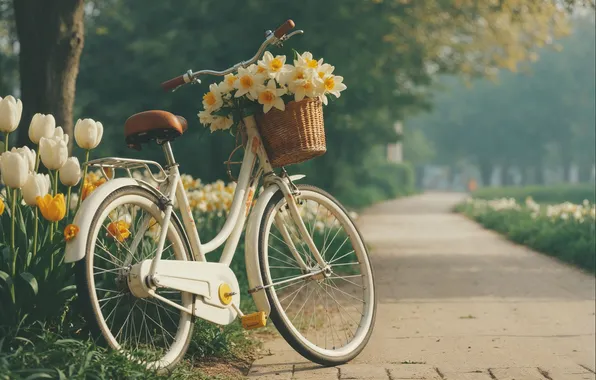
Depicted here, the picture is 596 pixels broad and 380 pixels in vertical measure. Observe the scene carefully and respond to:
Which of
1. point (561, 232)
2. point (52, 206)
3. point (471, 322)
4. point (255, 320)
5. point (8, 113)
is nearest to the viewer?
point (52, 206)

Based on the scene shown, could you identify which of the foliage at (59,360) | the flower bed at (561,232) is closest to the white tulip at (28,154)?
the foliage at (59,360)

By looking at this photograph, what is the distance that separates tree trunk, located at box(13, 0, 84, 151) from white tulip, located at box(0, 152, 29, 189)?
3.23 meters

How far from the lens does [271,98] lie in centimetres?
420

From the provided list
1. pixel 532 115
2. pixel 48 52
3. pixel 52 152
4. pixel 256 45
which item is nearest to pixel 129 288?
pixel 52 152

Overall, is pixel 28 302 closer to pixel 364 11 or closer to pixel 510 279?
pixel 510 279

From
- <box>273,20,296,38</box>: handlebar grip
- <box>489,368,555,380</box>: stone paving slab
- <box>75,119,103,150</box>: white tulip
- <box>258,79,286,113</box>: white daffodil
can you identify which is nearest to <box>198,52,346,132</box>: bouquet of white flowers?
<box>258,79,286,113</box>: white daffodil

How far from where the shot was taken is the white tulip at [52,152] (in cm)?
366

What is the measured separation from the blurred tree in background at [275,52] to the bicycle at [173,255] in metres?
6.51

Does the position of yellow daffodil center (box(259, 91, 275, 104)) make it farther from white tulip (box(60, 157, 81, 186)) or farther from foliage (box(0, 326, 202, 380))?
foliage (box(0, 326, 202, 380))

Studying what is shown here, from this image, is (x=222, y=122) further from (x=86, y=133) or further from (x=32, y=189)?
(x=32, y=189)

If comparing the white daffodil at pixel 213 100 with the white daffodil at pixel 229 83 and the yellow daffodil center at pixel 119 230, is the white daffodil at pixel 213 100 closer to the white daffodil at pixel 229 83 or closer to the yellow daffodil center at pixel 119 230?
the white daffodil at pixel 229 83

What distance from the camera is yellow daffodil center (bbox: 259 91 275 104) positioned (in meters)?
4.19

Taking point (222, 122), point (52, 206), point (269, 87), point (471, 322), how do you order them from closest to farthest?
point (52, 206), point (269, 87), point (222, 122), point (471, 322)

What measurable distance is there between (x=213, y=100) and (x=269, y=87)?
0.36m
